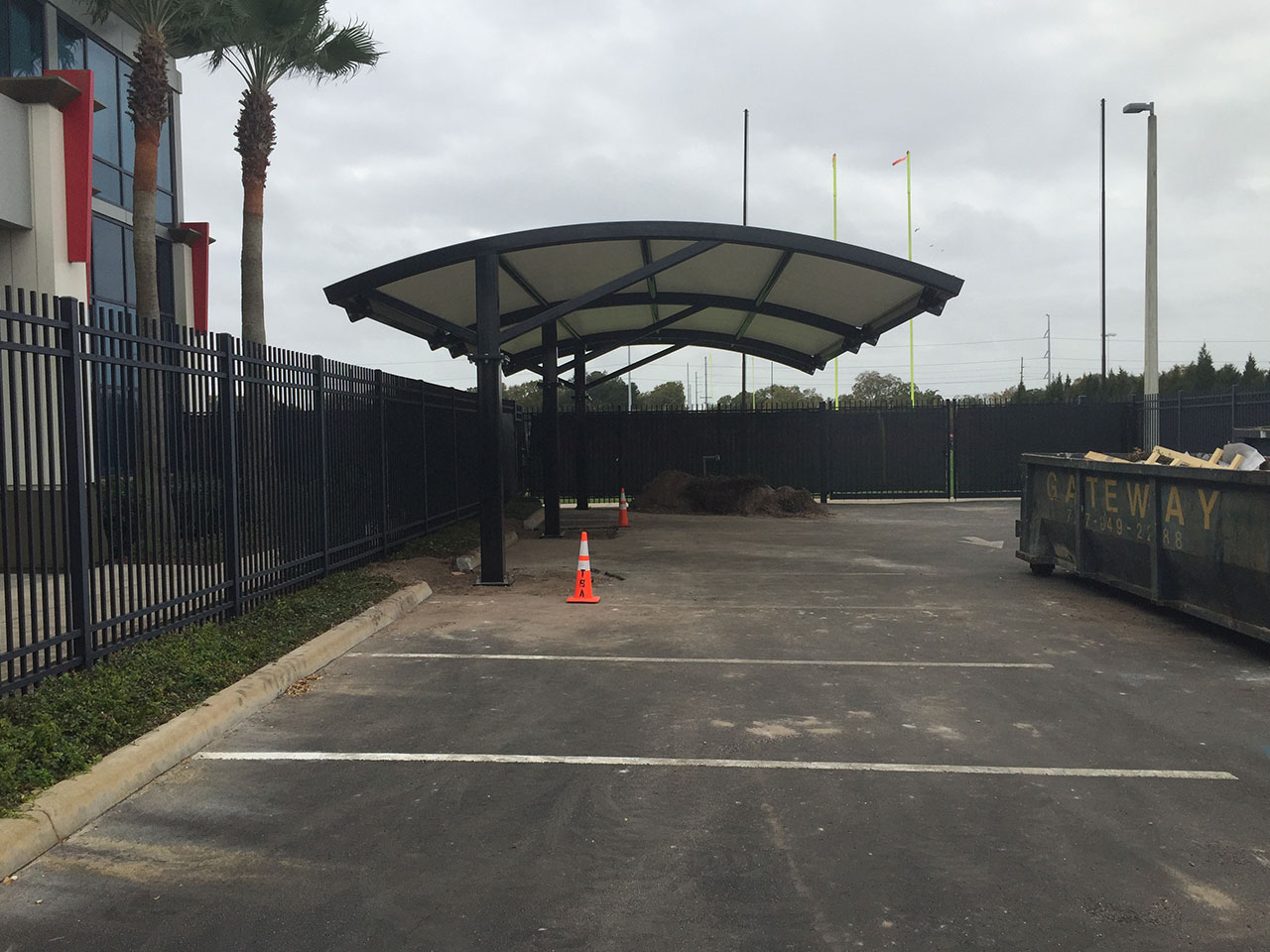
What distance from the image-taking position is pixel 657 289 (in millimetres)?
17219

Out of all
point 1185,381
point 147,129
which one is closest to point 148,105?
point 147,129

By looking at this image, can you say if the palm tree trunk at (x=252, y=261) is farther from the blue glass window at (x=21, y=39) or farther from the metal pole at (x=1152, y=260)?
the metal pole at (x=1152, y=260)

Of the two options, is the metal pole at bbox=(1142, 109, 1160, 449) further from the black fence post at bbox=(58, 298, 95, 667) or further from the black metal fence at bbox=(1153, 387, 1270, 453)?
the black fence post at bbox=(58, 298, 95, 667)

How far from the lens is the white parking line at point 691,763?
17.7 ft

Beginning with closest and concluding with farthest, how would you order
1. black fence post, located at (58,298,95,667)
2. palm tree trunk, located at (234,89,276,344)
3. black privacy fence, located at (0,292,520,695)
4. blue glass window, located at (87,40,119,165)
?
black privacy fence, located at (0,292,520,695) → black fence post, located at (58,298,95,667) → palm tree trunk, located at (234,89,276,344) → blue glass window, located at (87,40,119,165)

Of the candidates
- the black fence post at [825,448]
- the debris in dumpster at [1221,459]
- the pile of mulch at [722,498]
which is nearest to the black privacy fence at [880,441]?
the black fence post at [825,448]

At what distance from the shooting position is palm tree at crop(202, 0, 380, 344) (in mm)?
18328

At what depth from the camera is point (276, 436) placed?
996 centimetres

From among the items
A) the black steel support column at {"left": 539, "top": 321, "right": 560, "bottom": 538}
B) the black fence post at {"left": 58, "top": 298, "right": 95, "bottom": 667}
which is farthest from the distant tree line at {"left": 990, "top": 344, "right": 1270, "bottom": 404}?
the black fence post at {"left": 58, "top": 298, "right": 95, "bottom": 667}

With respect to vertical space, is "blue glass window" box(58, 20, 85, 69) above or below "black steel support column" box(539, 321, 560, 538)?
above

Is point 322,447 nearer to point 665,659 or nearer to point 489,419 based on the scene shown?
point 489,419

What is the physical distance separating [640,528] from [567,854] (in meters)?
15.3

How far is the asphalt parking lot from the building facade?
12.1m

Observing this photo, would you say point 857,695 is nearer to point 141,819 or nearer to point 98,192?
point 141,819
